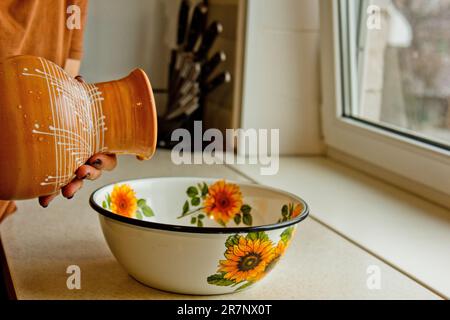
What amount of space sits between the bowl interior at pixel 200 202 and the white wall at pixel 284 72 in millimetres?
635

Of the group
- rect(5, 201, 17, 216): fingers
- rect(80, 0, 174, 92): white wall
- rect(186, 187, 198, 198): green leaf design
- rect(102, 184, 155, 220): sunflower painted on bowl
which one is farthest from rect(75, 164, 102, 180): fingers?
rect(80, 0, 174, 92): white wall

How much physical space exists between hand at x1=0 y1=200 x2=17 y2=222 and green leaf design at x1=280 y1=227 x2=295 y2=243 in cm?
40

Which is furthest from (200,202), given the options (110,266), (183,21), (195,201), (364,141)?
(183,21)

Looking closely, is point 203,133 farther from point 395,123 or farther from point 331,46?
point 395,123

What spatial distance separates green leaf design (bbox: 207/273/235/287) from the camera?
705mm

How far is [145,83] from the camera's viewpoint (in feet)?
2.24

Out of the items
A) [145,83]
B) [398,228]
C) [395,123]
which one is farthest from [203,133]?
[145,83]

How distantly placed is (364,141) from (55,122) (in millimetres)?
859

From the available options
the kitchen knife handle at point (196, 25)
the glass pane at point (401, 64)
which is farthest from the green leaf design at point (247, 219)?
the kitchen knife handle at point (196, 25)

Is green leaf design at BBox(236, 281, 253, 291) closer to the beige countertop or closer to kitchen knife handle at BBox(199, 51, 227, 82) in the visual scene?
the beige countertop

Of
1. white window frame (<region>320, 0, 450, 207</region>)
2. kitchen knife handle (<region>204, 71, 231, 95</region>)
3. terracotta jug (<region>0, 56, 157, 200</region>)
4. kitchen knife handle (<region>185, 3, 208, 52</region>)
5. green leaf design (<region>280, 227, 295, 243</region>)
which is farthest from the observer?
kitchen knife handle (<region>185, 3, 208, 52</region>)

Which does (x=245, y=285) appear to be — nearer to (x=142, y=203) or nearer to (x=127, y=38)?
(x=142, y=203)

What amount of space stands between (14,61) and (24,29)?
1.10 feet

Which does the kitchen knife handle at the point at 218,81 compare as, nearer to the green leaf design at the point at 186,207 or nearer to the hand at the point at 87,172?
the green leaf design at the point at 186,207
